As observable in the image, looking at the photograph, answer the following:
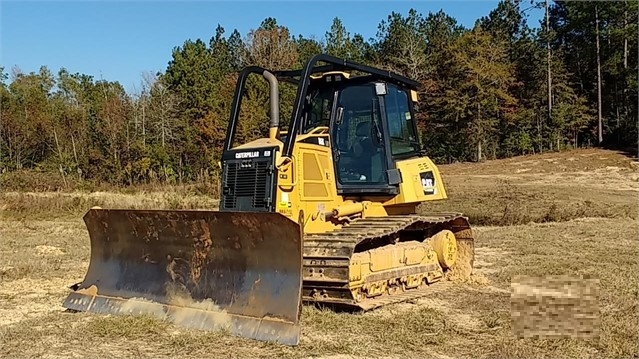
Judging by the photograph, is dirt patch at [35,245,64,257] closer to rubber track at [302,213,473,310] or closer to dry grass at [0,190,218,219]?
dry grass at [0,190,218,219]

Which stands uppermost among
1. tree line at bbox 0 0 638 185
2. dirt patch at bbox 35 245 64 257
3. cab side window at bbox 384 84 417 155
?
tree line at bbox 0 0 638 185

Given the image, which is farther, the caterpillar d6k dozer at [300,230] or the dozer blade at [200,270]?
the caterpillar d6k dozer at [300,230]

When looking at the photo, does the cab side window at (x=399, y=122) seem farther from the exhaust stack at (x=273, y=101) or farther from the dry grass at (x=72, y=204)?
the dry grass at (x=72, y=204)

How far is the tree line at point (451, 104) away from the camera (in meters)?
42.4

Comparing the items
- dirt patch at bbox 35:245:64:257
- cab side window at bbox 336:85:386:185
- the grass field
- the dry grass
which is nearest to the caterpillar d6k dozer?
cab side window at bbox 336:85:386:185

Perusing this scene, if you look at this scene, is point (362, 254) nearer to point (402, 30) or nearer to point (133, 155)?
point (133, 155)

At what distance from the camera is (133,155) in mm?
43375

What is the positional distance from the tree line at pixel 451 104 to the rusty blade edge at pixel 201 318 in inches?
1221

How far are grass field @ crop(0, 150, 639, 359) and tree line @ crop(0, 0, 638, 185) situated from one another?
22.6 m

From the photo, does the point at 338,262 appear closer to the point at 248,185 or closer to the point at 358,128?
the point at 248,185

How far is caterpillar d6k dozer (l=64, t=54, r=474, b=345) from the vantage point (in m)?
6.75

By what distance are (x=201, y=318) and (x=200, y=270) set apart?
646 mm

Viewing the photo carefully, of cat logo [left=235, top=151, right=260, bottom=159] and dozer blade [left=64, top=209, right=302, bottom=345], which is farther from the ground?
cat logo [left=235, top=151, right=260, bottom=159]

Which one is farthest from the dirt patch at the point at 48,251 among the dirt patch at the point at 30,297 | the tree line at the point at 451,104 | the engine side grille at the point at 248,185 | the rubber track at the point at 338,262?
the tree line at the point at 451,104
